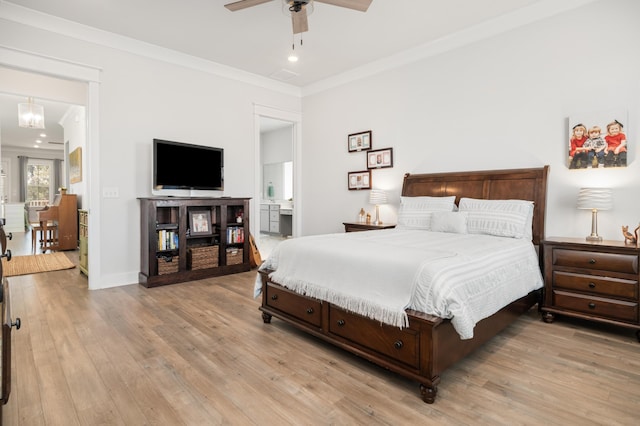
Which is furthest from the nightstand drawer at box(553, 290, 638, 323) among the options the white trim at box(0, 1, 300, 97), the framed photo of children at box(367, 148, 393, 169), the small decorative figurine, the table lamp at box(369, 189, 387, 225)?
the white trim at box(0, 1, 300, 97)

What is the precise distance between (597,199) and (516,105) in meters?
1.29

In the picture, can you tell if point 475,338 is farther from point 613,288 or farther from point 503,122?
point 503,122

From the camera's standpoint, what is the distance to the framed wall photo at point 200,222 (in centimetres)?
449

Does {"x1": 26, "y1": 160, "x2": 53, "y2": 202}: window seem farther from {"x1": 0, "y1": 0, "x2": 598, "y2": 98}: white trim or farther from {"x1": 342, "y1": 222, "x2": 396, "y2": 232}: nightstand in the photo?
{"x1": 342, "y1": 222, "x2": 396, "y2": 232}: nightstand

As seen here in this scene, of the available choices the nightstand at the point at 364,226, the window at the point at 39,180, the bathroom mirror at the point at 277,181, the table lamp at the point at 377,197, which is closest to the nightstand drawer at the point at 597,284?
the nightstand at the point at 364,226

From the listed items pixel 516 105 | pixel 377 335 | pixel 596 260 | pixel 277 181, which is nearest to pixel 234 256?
pixel 377 335

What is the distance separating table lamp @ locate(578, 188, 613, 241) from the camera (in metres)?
2.87

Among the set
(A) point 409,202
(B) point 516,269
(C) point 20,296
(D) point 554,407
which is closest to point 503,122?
(A) point 409,202

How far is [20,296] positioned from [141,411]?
302 cm

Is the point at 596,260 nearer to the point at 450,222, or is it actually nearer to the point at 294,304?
the point at 450,222

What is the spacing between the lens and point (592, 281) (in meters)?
2.75

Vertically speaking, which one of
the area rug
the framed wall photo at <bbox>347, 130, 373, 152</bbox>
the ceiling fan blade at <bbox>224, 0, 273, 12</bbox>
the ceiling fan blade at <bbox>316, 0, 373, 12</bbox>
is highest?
the ceiling fan blade at <bbox>224, 0, 273, 12</bbox>

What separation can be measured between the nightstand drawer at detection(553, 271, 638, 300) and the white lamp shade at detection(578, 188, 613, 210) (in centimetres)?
59

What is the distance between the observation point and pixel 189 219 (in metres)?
4.50
